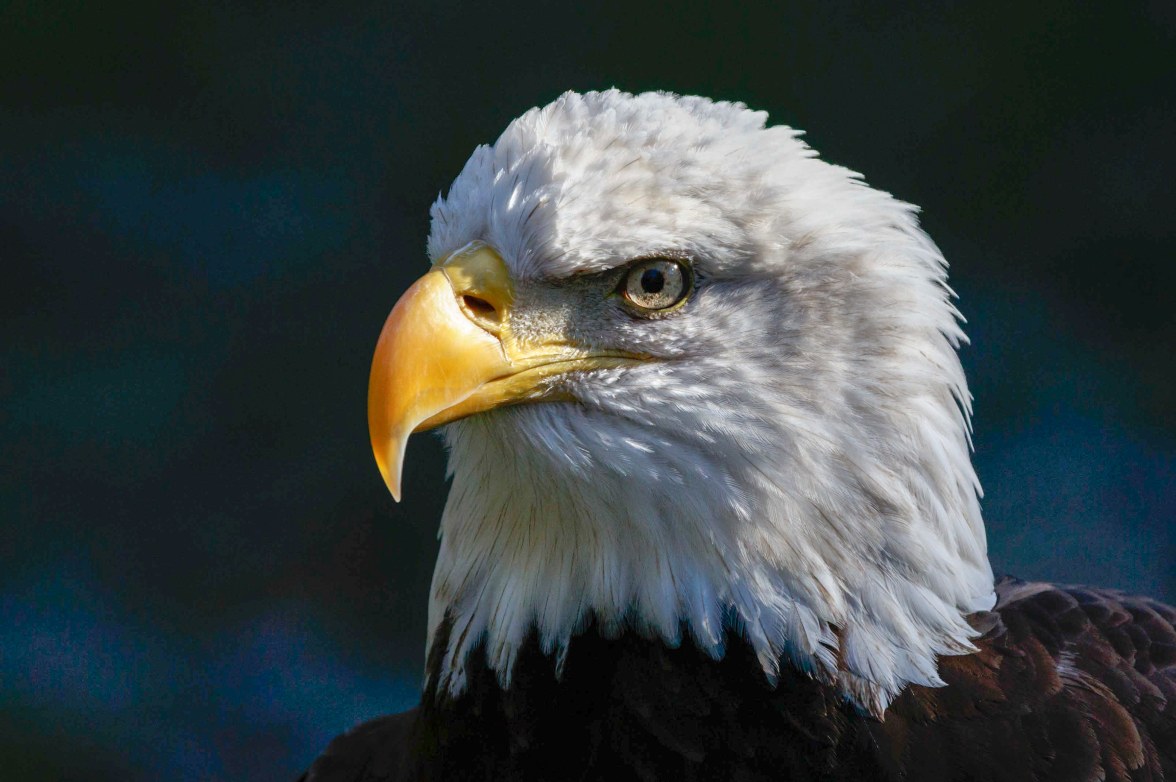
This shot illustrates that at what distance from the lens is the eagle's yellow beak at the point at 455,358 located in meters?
1.15

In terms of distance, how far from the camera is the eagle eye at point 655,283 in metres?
1.21

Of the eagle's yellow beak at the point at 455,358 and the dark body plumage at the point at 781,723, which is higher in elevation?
the eagle's yellow beak at the point at 455,358

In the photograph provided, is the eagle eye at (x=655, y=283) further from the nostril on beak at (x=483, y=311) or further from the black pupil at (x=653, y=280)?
the nostril on beak at (x=483, y=311)

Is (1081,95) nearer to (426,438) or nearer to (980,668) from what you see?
(426,438)

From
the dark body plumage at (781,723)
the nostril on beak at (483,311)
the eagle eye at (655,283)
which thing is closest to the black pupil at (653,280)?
the eagle eye at (655,283)

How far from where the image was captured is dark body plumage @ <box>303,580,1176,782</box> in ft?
4.04

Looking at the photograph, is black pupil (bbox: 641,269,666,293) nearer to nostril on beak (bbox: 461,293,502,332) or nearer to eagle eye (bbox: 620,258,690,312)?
eagle eye (bbox: 620,258,690,312)

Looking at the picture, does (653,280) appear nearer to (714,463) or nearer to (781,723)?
(714,463)

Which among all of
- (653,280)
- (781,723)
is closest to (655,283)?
(653,280)

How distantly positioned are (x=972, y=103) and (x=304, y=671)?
1957 millimetres

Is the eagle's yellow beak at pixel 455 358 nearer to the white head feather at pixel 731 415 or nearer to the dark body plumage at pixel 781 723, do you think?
the white head feather at pixel 731 415

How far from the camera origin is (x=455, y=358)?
1172 millimetres

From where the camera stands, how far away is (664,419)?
48.0 inches

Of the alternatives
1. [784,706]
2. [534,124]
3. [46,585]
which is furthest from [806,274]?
[46,585]
